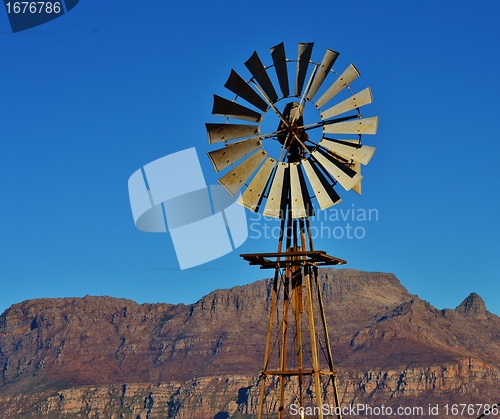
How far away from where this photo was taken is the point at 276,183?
30.5m

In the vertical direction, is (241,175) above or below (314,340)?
above

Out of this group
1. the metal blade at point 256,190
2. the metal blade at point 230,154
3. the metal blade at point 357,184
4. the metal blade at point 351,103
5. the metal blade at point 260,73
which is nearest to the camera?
the metal blade at point 260,73

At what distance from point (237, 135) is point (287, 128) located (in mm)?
1445

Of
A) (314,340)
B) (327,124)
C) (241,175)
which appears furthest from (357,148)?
(314,340)

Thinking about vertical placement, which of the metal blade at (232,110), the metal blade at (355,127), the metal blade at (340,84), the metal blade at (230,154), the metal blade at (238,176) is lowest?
the metal blade at (238,176)

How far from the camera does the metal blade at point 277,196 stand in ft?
100

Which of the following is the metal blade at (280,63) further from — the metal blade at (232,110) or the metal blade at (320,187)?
the metal blade at (320,187)

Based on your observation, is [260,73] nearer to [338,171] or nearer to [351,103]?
[351,103]

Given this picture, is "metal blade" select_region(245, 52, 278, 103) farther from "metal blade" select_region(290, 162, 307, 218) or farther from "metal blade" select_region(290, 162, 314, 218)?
"metal blade" select_region(290, 162, 307, 218)

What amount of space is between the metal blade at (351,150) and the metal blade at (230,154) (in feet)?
7.04

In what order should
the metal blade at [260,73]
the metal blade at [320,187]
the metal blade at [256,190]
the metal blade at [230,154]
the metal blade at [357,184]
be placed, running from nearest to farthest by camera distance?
1. the metal blade at [320,187]
2. the metal blade at [260,73]
3. the metal blade at [256,190]
4. the metal blade at [230,154]
5. the metal blade at [357,184]

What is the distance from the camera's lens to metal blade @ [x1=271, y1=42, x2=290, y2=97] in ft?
99.1

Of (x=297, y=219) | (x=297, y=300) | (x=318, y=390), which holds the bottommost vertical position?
(x=318, y=390)

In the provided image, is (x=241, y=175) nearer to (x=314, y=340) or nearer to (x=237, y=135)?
(x=237, y=135)
